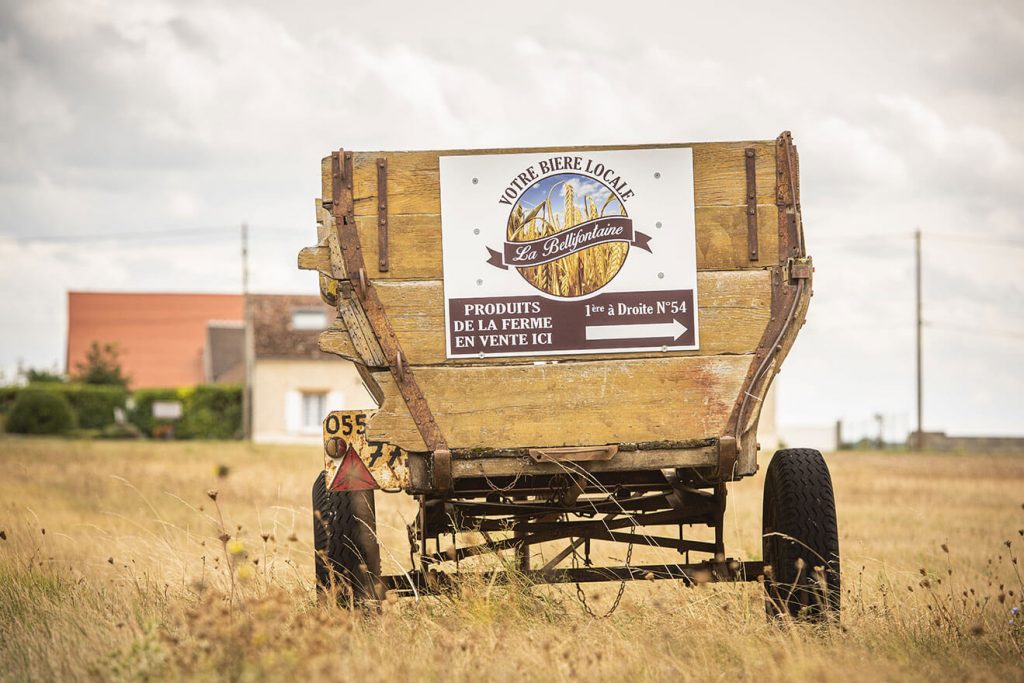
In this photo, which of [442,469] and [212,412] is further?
[212,412]

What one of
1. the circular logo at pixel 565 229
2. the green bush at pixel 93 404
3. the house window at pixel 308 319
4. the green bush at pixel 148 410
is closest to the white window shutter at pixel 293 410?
the house window at pixel 308 319

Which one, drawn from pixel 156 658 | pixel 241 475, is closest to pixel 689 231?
pixel 156 658

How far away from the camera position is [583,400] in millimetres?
5660

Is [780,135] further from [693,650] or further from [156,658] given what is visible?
[156,658]

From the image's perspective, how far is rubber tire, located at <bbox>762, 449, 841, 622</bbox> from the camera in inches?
227

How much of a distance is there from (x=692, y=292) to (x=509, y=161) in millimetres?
1045

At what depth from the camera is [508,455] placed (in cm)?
567

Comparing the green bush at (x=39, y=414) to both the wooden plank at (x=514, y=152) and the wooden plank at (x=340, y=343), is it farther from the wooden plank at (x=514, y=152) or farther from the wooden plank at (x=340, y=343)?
the wooden plank at (x=514, y=152)

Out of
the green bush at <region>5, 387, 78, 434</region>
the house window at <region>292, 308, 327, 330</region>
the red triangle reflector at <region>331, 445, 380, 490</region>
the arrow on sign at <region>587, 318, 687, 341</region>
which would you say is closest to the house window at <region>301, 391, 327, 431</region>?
the house window at <region>292, 308, 327, 330</region>

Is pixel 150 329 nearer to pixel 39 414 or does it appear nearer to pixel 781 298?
pixel 39 414

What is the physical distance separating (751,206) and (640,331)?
775 millimetres

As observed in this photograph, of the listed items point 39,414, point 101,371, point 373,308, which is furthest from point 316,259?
point 101,371

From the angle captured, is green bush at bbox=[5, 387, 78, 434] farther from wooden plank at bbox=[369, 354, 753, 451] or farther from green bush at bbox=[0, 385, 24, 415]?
wooden plank at bbox=[369, 354, 753, 451]

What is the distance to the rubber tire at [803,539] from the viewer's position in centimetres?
578
